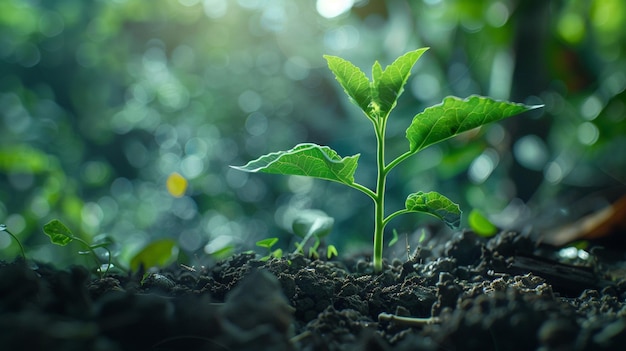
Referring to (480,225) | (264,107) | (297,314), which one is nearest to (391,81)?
(297,314)

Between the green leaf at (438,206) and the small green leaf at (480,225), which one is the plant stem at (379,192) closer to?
the green leaf at (438,206)

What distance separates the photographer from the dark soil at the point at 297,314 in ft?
1.51

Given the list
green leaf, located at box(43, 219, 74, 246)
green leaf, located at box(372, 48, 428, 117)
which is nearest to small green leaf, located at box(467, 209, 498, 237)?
green leaf, located at box(372, 48, 428, 117)

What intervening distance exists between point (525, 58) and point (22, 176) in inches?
114

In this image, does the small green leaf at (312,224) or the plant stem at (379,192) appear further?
the small green leaf at (312,224)

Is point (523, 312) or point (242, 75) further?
point (242, 75)

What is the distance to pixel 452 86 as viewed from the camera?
2.30 meters

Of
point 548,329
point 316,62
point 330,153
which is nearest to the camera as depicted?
point 548,329

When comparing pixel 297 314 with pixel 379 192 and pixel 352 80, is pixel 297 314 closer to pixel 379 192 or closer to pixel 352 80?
pixel 379 192

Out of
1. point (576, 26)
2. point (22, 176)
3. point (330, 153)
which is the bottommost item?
point (22, 176)

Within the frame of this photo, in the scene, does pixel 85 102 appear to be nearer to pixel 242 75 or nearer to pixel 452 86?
pixel 242 75

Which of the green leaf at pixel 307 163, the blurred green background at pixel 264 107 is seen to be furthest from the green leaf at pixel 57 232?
the blurred green background at pixel 264 107

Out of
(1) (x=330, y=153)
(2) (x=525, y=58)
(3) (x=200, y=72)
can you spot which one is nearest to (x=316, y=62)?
(3) (x=200, y=72)

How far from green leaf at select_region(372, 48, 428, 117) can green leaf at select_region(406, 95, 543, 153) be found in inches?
2.2
